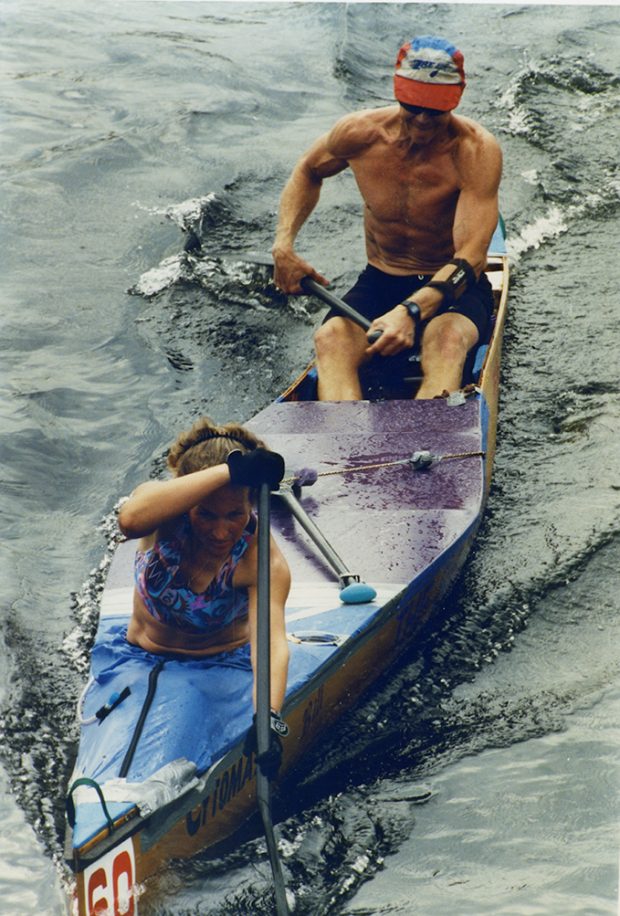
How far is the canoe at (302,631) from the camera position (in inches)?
140

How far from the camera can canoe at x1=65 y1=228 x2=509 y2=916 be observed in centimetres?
355

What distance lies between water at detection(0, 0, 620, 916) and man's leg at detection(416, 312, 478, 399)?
0.65m

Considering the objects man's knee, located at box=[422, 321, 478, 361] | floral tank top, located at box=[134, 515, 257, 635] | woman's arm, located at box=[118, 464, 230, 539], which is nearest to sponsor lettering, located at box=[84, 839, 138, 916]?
floral tank top, located at box=[134, 515, 257, 635]

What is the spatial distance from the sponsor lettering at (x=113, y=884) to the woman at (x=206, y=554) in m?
0.57

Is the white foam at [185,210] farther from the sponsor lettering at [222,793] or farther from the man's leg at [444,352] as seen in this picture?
the sponsor lettering at [222,793]

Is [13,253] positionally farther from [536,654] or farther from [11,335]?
[536,654]

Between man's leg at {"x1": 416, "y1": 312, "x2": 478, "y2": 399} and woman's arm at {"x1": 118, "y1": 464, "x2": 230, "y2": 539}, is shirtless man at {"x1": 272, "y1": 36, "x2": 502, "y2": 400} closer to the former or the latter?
man's leg at {"x1": 416, "y1": 312, "x2": 478, "y2": 399}

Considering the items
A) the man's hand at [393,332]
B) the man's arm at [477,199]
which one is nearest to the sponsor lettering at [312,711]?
the man's hand at [393,332]

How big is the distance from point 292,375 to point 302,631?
3.20 meters

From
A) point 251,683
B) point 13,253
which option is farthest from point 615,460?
point 13,253

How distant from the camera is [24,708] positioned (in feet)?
15.2

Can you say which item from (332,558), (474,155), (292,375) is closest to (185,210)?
(292,375)

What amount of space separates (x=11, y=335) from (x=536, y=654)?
14.3 ft

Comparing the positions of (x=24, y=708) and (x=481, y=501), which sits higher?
(x=481, y=501)
